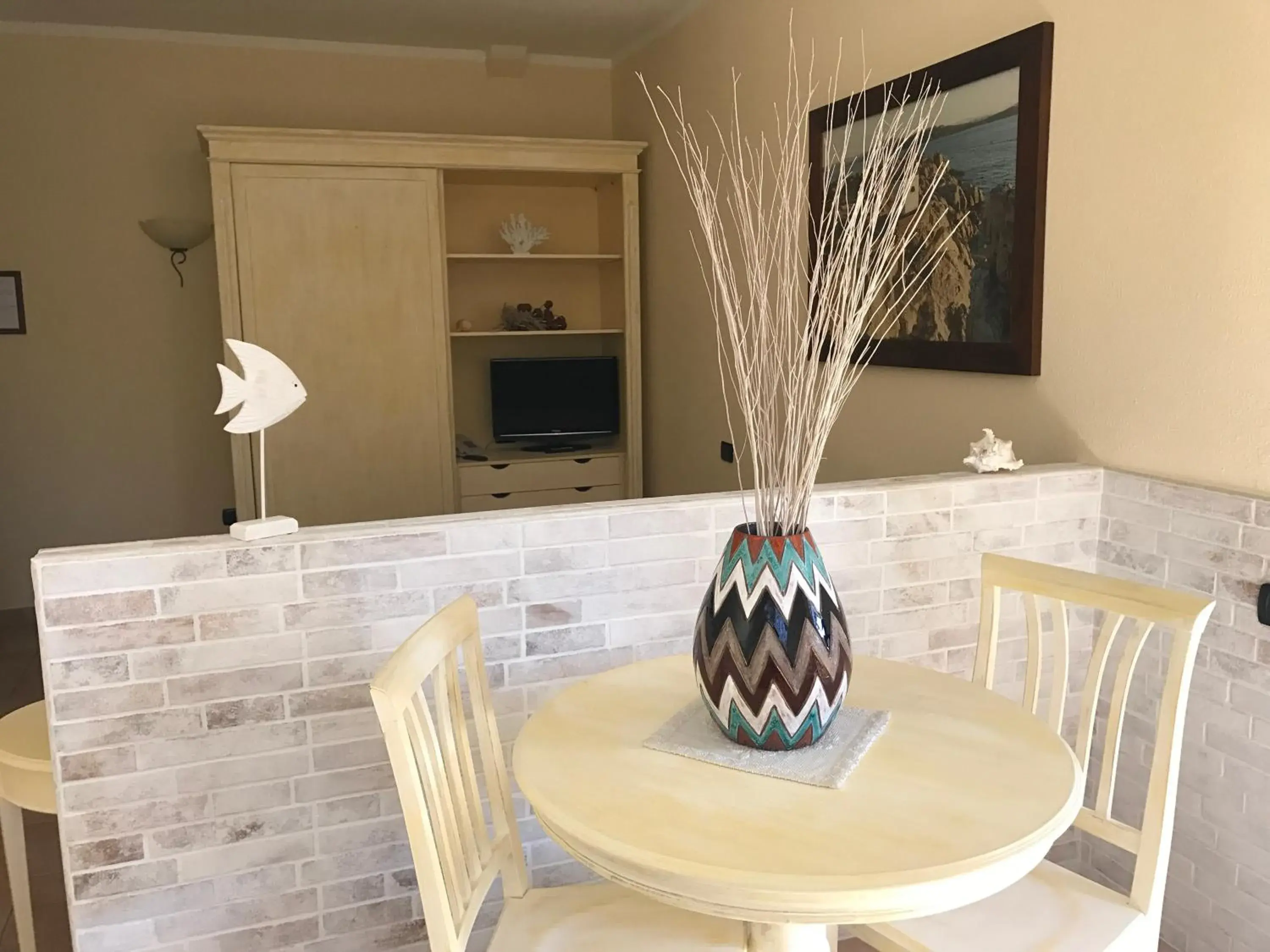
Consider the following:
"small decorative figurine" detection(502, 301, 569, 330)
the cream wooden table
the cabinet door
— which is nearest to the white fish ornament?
the cream wooden table

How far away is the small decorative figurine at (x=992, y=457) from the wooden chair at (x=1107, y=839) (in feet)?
1.79

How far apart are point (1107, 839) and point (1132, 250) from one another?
115 centimetres

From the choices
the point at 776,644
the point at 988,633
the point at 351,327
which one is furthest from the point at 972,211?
the point at 351,327

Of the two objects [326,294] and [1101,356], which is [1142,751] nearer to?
[1101,356]

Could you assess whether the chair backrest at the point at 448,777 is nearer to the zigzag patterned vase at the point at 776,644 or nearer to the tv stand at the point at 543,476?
the zigzag patterned vase at the point at 776,644

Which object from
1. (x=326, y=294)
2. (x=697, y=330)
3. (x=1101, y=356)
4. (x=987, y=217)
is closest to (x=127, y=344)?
(x=326, y=294)

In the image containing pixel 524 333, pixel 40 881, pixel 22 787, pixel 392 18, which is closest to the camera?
pixel 22 787

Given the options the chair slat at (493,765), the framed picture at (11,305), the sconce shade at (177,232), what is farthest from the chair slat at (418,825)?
the framed picture at (11,305)

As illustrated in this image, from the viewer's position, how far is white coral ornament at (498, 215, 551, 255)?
4266 millimetres

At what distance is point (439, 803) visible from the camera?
4.23 feet

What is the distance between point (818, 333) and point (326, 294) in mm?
2884

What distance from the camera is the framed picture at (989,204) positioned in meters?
2.18

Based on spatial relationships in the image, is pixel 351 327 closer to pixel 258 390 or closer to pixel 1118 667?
pixel 258 390

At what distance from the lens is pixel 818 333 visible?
52.5 inches
